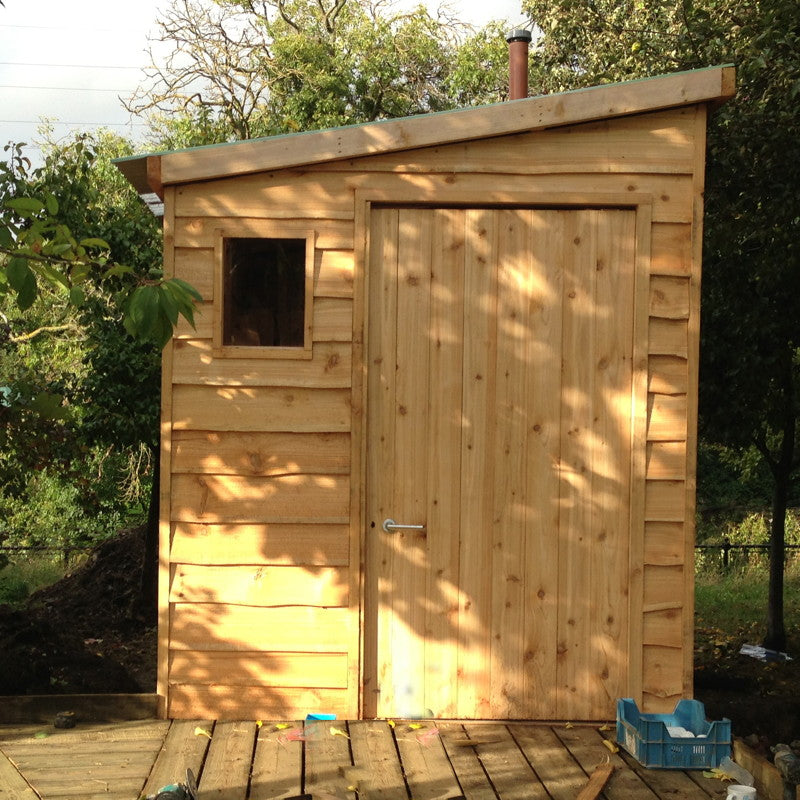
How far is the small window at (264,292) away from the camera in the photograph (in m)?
4.88

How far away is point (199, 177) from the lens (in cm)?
480

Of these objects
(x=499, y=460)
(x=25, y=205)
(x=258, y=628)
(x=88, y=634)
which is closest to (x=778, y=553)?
(x=499, y=460)

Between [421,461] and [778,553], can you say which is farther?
[778,553]

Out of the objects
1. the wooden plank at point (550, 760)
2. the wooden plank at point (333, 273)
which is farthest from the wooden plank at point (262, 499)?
the wooden plank at point (550, 760)

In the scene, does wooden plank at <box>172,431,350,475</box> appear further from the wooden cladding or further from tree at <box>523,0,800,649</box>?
tree at <box>523,0,800,649</box>

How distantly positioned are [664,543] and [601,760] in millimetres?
1047

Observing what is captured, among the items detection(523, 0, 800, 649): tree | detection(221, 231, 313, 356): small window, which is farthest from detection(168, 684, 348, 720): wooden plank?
detection(523, 0, 800, 649): tree

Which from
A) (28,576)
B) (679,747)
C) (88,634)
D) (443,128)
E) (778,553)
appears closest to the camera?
(679,747)

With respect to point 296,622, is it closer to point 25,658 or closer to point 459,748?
point 459,748

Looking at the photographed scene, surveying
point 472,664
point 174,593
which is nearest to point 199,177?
point 174,593

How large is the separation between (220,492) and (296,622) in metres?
0.71

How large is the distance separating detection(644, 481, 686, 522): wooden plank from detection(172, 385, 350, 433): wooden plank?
1.50 m

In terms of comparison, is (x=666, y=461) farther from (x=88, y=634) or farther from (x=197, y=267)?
(x=88, y=634)

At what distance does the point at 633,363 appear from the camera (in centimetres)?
485
